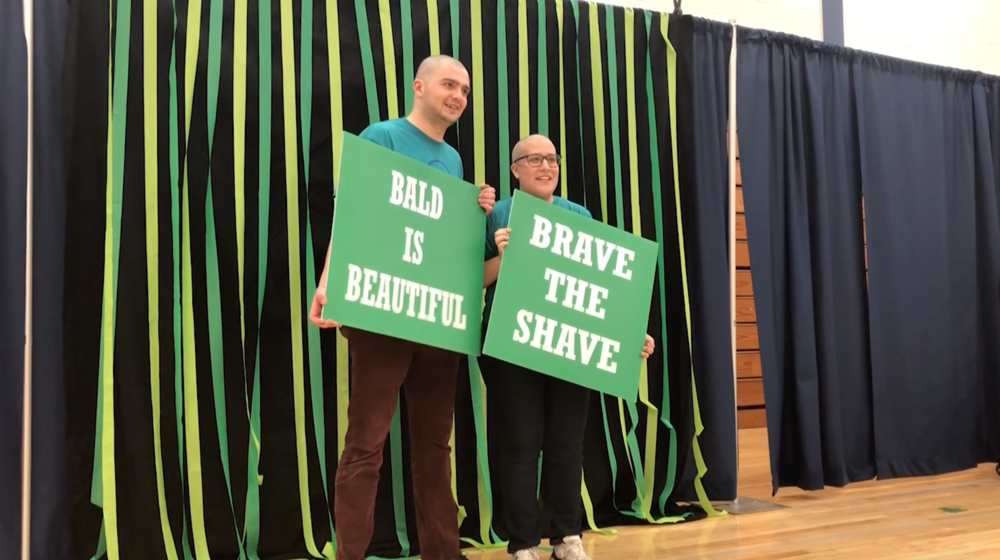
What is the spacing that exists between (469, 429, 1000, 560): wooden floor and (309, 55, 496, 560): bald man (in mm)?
413

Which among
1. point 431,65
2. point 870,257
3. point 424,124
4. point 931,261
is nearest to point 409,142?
point 424,124

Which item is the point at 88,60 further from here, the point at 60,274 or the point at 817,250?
the point at 817,250

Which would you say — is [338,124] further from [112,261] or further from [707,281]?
[707,281]

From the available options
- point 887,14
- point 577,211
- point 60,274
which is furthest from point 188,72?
point 887,14

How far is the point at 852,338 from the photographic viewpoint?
3.24 meters

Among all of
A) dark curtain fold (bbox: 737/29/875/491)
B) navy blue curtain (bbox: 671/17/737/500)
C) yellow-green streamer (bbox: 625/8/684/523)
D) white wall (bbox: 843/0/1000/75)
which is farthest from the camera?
white wall (bbox: 843/0/1000/75)

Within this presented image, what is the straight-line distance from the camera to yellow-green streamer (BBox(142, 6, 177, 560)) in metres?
2.17

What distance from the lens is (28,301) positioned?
209 cm

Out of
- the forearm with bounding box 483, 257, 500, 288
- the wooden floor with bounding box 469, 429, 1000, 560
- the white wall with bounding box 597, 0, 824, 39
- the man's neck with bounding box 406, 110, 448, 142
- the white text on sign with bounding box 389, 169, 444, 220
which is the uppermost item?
the white wall with bounding box 597, 0, 824, 39

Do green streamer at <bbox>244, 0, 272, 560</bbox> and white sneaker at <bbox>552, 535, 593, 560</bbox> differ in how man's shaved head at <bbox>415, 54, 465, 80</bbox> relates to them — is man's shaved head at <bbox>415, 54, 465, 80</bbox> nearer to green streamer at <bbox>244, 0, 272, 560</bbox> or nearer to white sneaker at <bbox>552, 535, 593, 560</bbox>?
green streamer at <bbox>244, 0, 272, 560</bbox>

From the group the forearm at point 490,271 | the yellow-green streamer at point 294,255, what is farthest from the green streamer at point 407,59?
the forearm at point 490,271

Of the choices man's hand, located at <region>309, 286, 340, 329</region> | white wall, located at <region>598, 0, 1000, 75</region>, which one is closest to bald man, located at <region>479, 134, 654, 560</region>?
man's hand, located at <region>309, 286, 340, 329</region>

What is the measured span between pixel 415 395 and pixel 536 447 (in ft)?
1.06

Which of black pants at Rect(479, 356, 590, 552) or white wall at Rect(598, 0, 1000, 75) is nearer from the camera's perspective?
black pants at Rect(479, 356, 590, 552)
